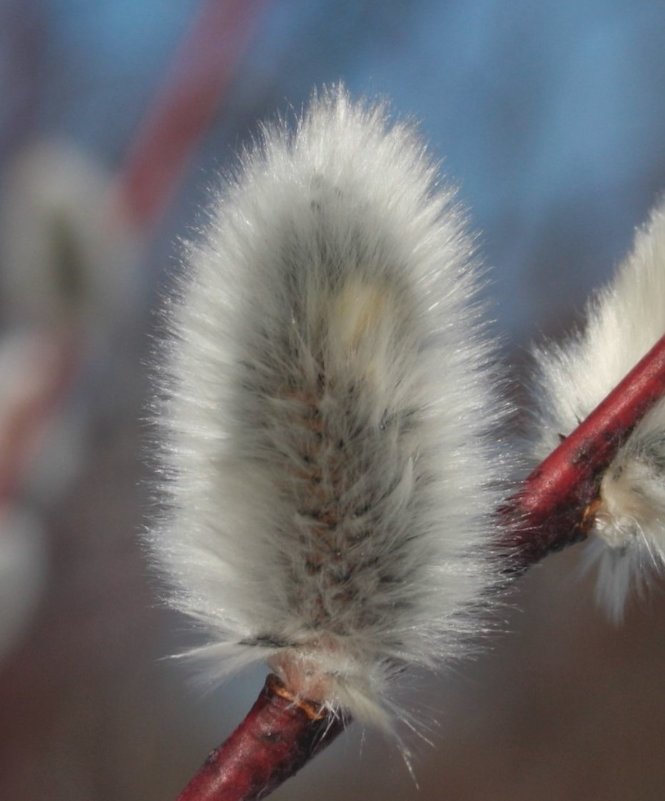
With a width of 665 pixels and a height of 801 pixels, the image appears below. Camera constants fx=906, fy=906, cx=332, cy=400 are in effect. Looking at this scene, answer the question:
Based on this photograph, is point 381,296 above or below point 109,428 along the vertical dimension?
above

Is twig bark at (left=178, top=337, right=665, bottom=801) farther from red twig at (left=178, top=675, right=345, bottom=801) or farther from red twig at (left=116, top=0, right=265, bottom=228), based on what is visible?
red twig at (left=116, top=0, right=265, bottom=228)

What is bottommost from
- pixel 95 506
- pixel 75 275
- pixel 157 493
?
pixel 95 506

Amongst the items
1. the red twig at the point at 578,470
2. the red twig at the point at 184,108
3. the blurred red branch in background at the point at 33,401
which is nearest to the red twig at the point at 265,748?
the red twig at the point at 578,470

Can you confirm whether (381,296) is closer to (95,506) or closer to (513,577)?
(513,577)

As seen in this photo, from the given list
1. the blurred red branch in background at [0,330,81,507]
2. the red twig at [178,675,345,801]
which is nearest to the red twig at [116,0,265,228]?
the blurred red branch in background at [0,330,81,507]

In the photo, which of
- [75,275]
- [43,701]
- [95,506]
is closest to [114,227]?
[75,275]

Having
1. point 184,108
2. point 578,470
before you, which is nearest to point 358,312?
point 578,470

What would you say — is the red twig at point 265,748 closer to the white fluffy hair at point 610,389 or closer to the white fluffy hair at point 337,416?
the white fluffy hair at point 337,416
